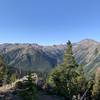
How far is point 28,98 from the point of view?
53000 millimetres

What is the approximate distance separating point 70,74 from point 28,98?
53.8 metres

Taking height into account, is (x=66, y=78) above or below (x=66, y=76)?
below

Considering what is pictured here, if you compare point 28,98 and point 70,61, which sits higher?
point 70,61

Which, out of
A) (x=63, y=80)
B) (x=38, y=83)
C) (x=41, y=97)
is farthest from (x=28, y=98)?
(x=63, y=80)

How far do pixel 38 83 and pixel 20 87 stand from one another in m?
10.9

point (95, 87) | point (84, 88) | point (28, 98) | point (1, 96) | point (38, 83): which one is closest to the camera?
point (28, 98)

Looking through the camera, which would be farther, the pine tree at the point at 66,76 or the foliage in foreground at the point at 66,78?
the pine tree at the point at 66,76

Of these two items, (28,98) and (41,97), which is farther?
(41,97)

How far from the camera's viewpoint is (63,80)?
334ft

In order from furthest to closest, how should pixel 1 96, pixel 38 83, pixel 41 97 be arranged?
pixel 38 83 < pixel 41 97 < pixel 1 96

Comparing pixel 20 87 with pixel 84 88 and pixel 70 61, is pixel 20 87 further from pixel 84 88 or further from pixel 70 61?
pixel 84 88

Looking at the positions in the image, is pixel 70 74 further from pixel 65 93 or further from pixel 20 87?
pixel 20 87

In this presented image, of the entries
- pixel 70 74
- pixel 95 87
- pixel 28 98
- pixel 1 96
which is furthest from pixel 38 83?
pixel 28 98

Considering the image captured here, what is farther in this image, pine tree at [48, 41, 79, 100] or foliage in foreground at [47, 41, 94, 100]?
Result: pine tree at [48, 41, 79, 100]
